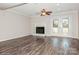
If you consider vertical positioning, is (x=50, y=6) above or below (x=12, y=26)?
above

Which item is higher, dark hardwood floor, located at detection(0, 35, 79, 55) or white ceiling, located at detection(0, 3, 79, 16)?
white ceiling, located at detection(0, 3, 79, 16)

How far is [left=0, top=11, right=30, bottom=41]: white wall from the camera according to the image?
5.20 metres

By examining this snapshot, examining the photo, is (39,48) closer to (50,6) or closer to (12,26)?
(50,6)

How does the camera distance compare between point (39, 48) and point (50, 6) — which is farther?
point (39, 48)

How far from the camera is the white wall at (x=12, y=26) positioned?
5200 millimetres

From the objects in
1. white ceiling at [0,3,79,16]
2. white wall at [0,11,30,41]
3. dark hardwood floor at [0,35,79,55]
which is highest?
white ceiling at [0,3,79,16]

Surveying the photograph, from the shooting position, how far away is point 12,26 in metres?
5.89

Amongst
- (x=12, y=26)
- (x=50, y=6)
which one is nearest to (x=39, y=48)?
(x=50, y=6)

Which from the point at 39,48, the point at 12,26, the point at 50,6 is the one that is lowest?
the point at 39,48

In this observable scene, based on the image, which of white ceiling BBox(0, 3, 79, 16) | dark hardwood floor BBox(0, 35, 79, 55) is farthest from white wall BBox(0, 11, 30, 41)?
white ceiling BBox(0, 3, 79, 16)

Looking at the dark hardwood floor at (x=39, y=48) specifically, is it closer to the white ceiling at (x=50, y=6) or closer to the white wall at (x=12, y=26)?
the white wall at (x=12, y=26)

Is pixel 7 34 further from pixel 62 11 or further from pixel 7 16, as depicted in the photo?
pixel 62 11

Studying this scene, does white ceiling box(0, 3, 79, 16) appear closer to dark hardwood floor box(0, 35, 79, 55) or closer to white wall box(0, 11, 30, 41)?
white wall box(0, 11, 30, 41)

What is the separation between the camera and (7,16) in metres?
5.62
